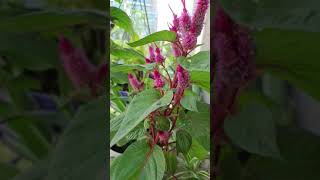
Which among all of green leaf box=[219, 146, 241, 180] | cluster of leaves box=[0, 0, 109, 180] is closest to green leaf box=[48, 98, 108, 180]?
cluster of leaves box=[0, 0, 109, 180]

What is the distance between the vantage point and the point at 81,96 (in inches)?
12.7

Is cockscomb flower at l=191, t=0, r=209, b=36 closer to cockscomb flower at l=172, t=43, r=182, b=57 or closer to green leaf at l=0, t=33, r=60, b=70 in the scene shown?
cockscomb flower at l=172, t=43, r=182, b=57

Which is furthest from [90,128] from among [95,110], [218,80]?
[218,80]

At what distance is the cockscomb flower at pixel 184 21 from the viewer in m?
0.43

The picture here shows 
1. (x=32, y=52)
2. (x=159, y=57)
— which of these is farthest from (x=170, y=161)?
(x=32, y=52)

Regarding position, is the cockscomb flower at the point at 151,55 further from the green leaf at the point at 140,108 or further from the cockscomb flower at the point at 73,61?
the cockscomb flower at the point at 73,61

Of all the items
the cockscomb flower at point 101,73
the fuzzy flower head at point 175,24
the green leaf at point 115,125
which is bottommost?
the green leaf at point 115,125

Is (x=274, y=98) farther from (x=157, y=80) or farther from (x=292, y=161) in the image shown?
(x=157, y=80)

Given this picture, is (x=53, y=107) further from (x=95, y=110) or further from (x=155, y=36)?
(x=155, y=36)

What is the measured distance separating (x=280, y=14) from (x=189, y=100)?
166 mm

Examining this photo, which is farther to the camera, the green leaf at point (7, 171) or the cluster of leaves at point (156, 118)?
the cluster of leaves at point (156, 118)

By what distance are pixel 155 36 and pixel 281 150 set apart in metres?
0.19

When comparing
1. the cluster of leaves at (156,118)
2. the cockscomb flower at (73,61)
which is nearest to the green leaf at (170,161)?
the cluster of leaves at (156,118)

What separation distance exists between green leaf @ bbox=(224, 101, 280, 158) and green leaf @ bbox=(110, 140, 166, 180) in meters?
0.13
